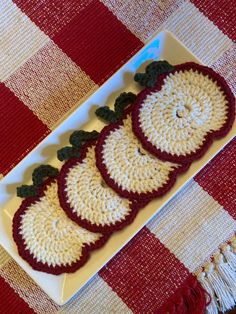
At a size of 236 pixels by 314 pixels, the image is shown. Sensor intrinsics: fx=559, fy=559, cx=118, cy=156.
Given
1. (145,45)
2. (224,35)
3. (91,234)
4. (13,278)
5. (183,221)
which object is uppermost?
(224,35)

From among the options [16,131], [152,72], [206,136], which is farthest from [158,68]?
[16,131]

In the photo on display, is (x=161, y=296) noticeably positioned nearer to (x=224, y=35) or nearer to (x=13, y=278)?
(x=13, y=278)

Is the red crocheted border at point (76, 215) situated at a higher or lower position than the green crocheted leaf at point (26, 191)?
higher

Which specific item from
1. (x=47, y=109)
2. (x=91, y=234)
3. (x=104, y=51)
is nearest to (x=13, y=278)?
(x=91, y=234)

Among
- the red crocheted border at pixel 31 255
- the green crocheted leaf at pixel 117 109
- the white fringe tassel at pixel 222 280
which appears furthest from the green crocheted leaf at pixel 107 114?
the white fringe tassel at pixel 222 280

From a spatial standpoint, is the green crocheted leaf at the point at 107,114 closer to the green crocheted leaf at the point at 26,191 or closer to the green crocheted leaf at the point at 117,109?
the green crocheted leaf at the point at 117,109

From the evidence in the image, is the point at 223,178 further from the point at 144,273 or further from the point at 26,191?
the point at 26,191

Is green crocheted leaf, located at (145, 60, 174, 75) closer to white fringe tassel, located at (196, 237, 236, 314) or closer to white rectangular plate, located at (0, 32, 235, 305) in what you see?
white rectangular plate, located at (0, 32, 235, 305)
